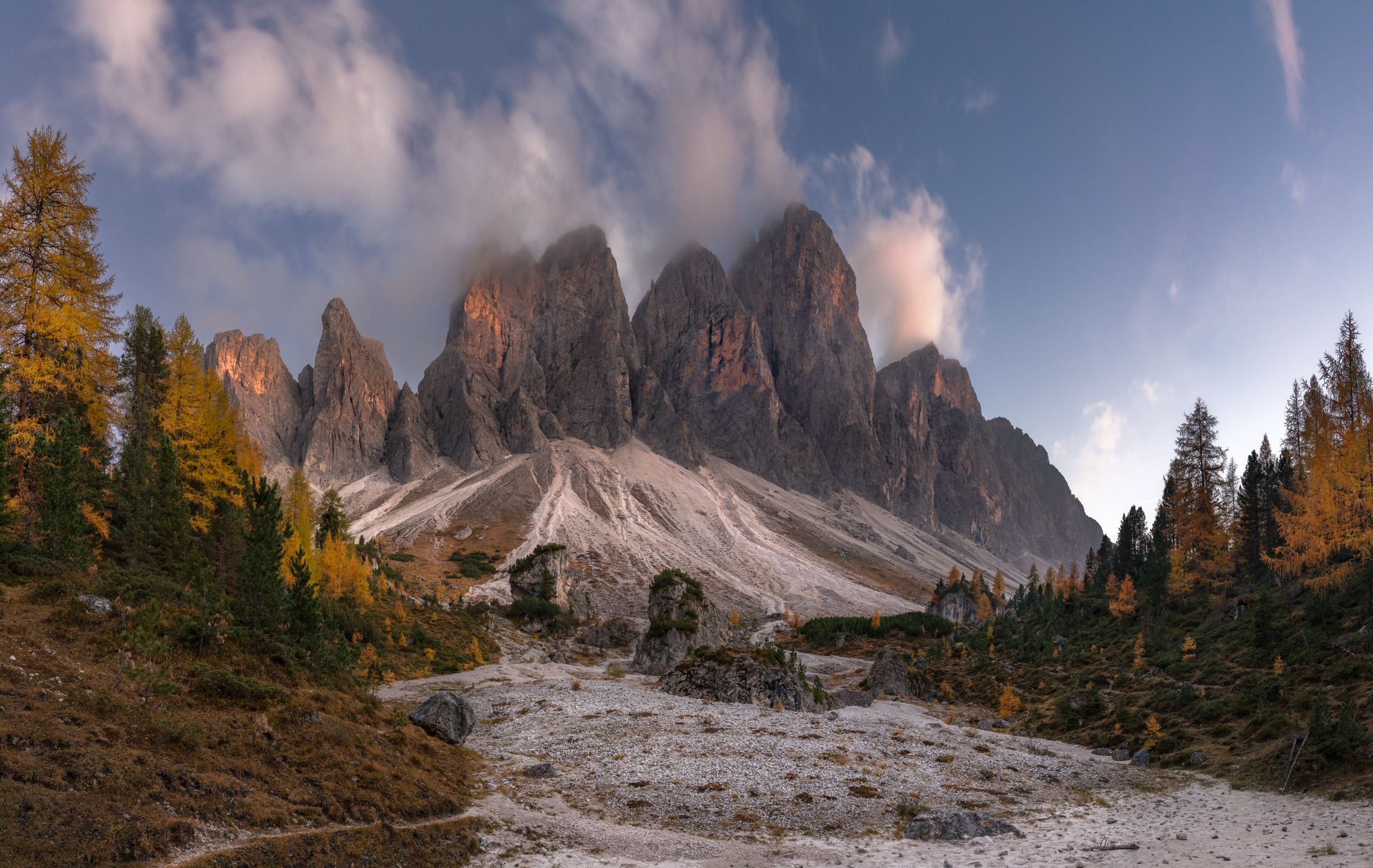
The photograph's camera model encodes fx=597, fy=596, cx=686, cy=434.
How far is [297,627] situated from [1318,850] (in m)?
32.2

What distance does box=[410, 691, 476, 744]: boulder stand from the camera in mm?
24875

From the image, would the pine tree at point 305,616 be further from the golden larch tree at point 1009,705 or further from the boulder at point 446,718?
the golden larch tree at point 1009,705

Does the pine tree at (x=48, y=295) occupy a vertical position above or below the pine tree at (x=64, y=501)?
above

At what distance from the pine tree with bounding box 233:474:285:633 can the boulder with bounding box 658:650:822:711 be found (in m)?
23.9

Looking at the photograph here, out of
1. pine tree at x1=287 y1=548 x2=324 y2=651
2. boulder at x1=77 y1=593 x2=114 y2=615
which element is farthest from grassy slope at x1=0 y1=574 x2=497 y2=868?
pine tree at x1=287 y1=548 x2=324 y2=651

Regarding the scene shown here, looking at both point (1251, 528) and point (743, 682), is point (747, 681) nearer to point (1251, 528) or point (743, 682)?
point (743, 682)

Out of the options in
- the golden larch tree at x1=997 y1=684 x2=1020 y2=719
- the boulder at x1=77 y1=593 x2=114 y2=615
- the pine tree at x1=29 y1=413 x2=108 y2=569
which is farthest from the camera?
the golden larch tree at x1=997 y1=684 x2=1020 y2=719

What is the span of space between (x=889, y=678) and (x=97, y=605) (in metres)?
49.8

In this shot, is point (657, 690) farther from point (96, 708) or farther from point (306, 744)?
point (96, 708)

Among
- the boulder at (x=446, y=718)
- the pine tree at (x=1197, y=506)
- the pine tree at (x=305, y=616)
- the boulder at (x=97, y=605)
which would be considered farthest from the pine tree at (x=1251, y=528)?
the boulder at (x=97, y=605)

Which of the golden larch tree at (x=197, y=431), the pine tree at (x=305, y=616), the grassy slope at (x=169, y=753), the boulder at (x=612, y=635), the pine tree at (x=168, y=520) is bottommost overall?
the boulder at (x=612, y=635)

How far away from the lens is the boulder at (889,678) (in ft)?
161

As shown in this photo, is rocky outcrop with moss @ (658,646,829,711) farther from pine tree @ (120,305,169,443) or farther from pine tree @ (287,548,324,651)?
pine tree @ (120,305,169,443)

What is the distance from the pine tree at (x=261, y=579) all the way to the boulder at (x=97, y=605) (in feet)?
14.4
